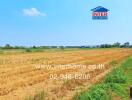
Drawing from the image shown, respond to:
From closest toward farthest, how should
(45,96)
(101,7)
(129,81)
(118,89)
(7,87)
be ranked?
(45,96), (118,89), (7,87), (129,81), (101,7)

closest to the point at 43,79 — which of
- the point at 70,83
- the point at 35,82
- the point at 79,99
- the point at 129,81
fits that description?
the point at 35,82

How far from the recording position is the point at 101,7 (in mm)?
21906

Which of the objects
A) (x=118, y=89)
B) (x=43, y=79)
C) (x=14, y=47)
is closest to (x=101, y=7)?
(x=43, y=79)

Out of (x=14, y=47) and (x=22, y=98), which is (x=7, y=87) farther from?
(x=14, y=47)

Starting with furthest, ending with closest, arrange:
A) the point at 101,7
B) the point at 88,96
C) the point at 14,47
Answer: the point at 14,47, the point at 101,7, the point at 88,96

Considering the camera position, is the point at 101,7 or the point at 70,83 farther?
the point at 101,7

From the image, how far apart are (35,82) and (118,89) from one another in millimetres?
5114

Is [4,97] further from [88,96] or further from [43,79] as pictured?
[43,79]

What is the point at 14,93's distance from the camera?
14.6 meters

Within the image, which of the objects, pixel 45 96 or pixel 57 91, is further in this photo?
pixel 57 91

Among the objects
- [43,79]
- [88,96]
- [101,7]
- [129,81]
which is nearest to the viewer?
[88,96]

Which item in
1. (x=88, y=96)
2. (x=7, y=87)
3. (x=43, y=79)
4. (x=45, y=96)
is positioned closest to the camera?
(x=88, y=96)

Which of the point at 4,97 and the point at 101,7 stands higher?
the point at 101,7

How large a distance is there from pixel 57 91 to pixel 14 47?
99.6 metres
